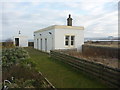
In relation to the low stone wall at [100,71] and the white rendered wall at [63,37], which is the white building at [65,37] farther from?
the low stone wall at [100,71]

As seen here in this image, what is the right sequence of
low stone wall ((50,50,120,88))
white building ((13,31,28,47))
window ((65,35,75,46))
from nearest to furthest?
low stone wall ((50,50,120,88)) → window ((65,35,75,46)) → white building ((13,31,28,47))

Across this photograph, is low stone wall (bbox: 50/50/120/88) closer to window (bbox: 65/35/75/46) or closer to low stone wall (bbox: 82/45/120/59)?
low stone wall (bbox: 82/45/120/59)

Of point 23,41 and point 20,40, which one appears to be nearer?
point 20,40

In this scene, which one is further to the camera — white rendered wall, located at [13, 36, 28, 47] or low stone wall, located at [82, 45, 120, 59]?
white rendered wall, located at [13, 36, 28, 47]

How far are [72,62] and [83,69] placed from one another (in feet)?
4.91

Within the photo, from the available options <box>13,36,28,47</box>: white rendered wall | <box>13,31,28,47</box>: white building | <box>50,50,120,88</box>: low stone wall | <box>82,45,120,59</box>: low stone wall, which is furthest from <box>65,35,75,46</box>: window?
<box>13,36,28,47</box>: white rendered wall

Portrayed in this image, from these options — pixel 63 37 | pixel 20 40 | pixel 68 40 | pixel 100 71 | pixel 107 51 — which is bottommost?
pixel 100 71

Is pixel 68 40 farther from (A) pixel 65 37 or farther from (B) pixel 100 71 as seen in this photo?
(B) pixel 100 71

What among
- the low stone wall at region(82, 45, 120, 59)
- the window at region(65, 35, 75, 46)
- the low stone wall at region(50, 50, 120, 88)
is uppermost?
the window at region(65, 35, 75, 46)

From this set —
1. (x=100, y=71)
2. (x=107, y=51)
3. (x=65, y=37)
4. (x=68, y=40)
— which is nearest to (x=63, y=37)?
(x=65, y=37)

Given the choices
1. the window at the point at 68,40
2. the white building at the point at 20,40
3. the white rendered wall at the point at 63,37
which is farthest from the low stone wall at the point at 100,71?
the white building at the point at 20,40

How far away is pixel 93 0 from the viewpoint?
30.1ft

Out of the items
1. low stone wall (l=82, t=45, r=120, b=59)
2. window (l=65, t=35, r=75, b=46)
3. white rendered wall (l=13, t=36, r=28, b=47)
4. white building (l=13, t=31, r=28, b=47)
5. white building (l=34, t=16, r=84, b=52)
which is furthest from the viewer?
white rendered wall (l=13, t=36, r=28, b=47)

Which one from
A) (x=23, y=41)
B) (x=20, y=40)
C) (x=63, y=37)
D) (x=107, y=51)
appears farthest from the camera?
(x=23, y=41)
